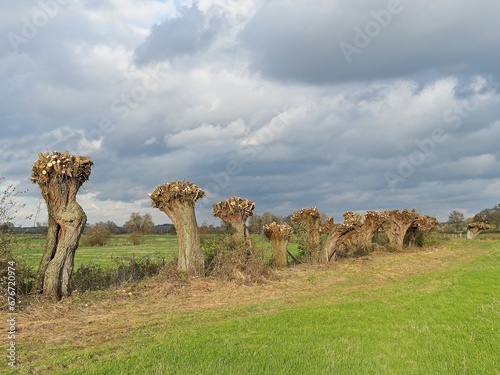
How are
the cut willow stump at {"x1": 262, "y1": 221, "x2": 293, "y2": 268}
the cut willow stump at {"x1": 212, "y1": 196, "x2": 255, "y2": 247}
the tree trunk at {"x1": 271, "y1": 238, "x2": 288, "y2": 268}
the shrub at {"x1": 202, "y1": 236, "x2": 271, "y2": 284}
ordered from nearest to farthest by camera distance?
1. the shrub at {"x1": 202, "y1": 236, "x2": 271, "y2": 284}
2. the cut willow stump at {"x1": 212, "y1": 196, "x2": 255, "y2": 247}
3. the cut willow stump at {"x1": 262, "y1": 221, "x2": 293, "y2": 268}
4. the tree trunk at {"x1": 271, "y1": 238, "x2": 288, "y2": 268}

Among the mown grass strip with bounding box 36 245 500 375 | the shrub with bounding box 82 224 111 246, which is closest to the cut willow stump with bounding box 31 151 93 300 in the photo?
the mown grass strip with bounding box 36 245 500 375

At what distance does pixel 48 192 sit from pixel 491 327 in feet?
39.7

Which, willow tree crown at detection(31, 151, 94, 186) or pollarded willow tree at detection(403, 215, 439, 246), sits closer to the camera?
willow tree crown at detection(31, 151, 94, 186)

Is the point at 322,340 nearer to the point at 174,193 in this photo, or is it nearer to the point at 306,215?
the point at 174,193

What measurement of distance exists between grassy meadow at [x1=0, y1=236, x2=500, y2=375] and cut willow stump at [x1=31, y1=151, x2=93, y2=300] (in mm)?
810

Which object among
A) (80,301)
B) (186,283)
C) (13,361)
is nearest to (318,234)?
(186,283)

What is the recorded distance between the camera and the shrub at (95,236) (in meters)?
46.4

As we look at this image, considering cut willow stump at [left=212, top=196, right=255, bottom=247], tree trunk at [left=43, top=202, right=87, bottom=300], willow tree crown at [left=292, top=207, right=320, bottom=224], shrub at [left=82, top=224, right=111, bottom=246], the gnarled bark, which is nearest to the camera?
tree trunk at [left=43, top=202, right=87, bottom=300]

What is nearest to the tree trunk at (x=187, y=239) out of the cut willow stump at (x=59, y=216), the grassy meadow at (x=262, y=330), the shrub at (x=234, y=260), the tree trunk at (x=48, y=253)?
the shrub at (x=234, y=260)

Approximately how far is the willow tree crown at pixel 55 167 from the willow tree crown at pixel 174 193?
434 cm

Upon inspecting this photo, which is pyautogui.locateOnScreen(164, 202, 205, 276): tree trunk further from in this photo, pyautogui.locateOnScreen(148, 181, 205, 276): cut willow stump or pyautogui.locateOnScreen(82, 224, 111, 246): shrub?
pyautogui.locateOnScreen(82, 224, 111, 246): shrub

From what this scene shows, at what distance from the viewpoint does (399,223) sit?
39.7m

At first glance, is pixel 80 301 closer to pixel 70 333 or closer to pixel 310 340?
pixel 70 333

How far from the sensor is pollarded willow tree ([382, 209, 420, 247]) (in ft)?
130
